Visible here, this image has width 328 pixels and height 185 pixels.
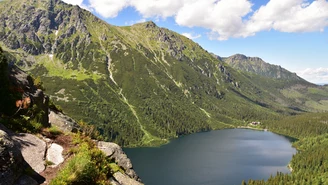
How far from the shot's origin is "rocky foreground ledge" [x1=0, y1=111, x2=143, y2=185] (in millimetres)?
12969

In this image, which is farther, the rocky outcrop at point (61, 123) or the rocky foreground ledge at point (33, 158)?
the rocky outcrop at point (61, 123)

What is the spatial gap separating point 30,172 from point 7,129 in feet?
17.0

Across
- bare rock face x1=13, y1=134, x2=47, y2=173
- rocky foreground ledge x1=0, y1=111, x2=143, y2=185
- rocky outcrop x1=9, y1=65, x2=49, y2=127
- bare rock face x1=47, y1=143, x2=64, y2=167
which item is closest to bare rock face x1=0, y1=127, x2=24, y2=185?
rocky foreground ledge x1=0, y1=111, x2=143, y2=185

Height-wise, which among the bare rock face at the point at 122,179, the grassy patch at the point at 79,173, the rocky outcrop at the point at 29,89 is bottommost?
the bare rock face at the point at 122,179

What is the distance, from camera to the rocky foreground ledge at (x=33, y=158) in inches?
511

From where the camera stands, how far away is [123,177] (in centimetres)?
2053

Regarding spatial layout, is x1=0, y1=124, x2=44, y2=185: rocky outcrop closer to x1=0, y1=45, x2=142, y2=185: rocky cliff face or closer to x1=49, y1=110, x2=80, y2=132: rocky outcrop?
x1=0, y1=45, x2=142, y2=185: rocky cliff face

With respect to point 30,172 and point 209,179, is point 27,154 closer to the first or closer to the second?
point 30,172

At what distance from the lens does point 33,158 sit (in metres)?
17.6

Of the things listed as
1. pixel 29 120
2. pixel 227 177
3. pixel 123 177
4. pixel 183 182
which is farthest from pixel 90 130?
pixel 227 177

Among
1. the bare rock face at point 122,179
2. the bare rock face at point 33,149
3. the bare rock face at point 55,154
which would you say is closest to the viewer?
the bare rock face at point 33,149

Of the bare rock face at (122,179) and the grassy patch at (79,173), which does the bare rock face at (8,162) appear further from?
the bare rock face at (122,179)

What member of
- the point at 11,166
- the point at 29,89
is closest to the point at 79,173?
Answer: the point at 11,166

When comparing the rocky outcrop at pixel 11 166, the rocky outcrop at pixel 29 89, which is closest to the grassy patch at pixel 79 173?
the rocky outcrop at pixel 11 166
